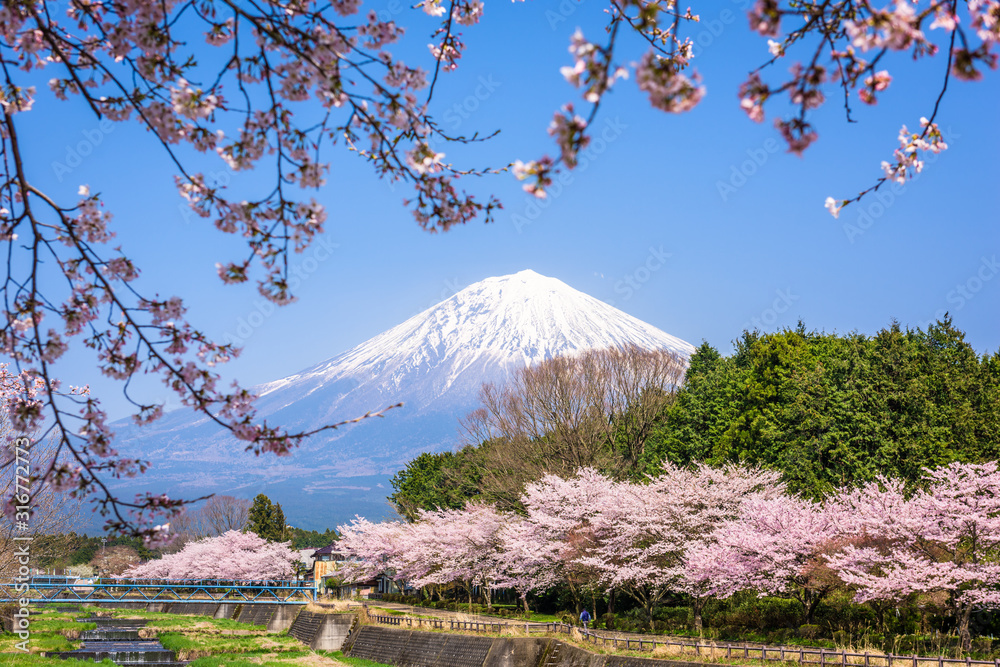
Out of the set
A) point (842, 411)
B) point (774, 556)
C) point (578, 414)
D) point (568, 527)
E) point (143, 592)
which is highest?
point (578, 414)

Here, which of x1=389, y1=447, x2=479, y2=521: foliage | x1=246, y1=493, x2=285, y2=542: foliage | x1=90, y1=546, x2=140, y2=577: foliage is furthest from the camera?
x1=90, y1=546, x2=140, y2=577: foliage

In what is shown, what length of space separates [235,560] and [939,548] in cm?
5549

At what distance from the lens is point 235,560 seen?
62.8 metres

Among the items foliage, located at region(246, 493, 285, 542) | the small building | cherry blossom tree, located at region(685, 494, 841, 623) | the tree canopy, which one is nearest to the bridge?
the small building

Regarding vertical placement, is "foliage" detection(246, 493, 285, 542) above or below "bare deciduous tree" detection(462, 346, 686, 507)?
below

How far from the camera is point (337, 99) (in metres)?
3.96

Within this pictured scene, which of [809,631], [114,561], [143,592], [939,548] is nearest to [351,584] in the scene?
[143,592]

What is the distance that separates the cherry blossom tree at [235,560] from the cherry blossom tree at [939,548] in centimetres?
5222

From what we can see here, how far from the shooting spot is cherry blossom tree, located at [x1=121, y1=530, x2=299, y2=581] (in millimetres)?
62594

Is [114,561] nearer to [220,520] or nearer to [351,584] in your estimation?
[220,520]

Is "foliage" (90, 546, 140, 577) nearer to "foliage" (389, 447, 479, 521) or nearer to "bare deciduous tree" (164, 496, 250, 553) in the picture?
"bare deciduous tree" (164, 496, 250, 553)

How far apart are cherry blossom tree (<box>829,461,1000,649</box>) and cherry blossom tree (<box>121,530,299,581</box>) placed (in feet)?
171

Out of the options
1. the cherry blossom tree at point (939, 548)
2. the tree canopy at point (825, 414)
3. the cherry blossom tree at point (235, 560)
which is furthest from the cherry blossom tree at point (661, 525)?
the cherry blossom tree at point (235, 560)

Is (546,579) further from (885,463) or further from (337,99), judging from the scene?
(337,99)
